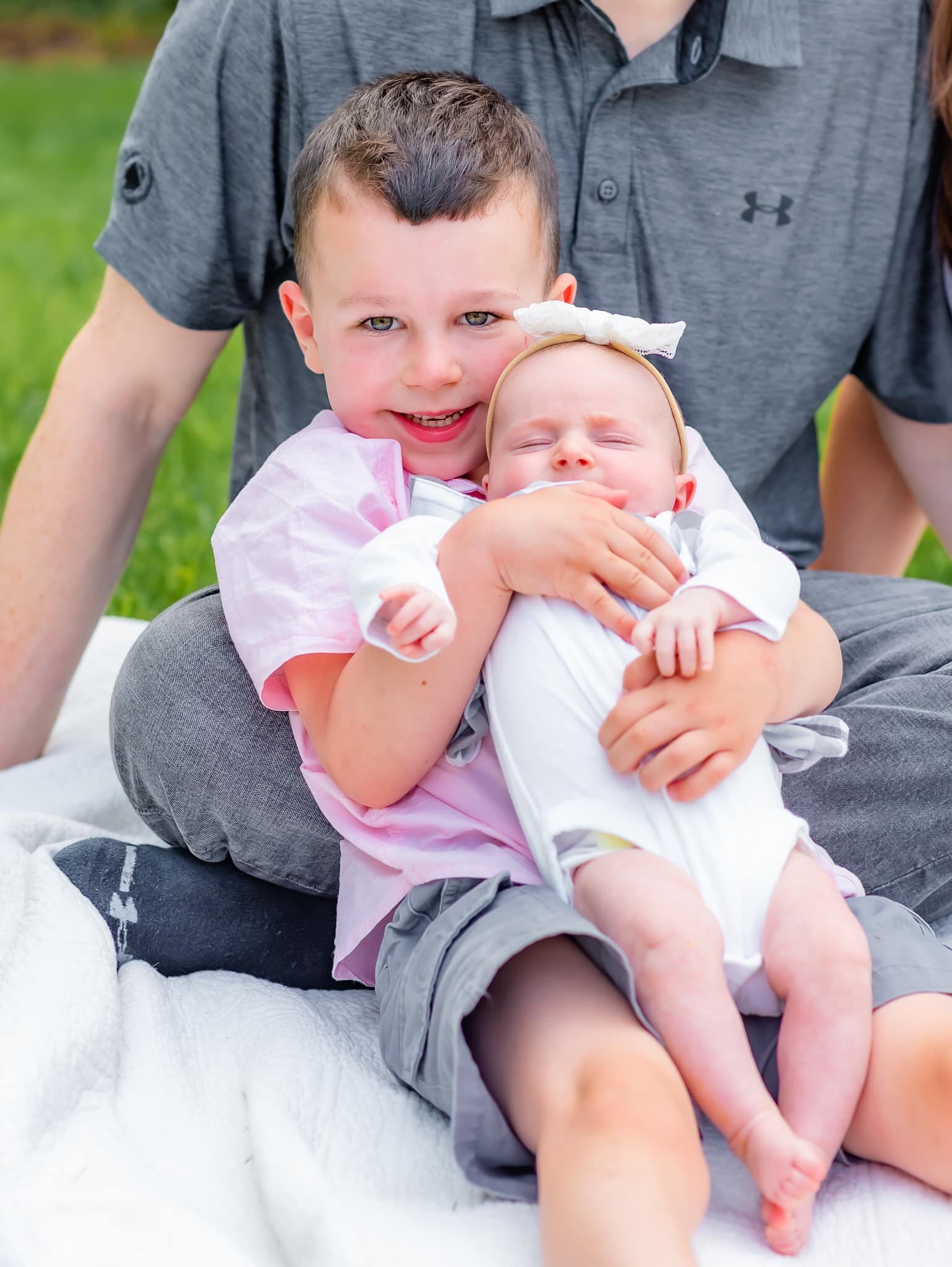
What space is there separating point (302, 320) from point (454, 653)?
45cm

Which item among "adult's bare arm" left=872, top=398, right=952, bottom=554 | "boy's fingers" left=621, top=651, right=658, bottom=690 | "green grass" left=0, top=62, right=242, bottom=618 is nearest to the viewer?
"boy's fingers" left=621, top=651, right=658, bottom=690

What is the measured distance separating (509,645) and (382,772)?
0.16 m

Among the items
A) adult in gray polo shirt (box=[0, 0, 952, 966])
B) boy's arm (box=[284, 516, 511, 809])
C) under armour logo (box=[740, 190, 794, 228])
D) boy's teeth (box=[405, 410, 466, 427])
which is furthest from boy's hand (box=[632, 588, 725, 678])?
under armour logo (box=[740, 190, 794, 228])

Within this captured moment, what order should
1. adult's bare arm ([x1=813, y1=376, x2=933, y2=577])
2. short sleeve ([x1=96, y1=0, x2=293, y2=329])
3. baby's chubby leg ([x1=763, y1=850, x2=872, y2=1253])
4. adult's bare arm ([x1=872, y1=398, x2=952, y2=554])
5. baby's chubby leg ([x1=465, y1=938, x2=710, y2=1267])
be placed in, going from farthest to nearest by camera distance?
adult's bare arm ([x1=813, y1=376, x2=933, y2=577])
adult's bare arm ([x1=872, y1=398, x2=952, y2=554])
short sleeve ([x1=96, y1=0, x2=293, y2=329])
baby's chubby leg ([x1=763, y1=850, x2=872, y2=1253])
baby's chubby leg ([x1=465, y1=938, x2=710, y2=1267])

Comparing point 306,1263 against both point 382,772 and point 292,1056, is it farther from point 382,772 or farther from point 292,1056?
point 382,772

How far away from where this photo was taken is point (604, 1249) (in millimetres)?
911

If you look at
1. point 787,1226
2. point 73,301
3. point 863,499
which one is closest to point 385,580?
point 787,1226

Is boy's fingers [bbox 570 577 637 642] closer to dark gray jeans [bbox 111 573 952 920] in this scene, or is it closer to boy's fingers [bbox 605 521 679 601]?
boy's fingers [bbox 605 521 679 601]

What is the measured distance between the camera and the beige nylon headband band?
4.39 ft

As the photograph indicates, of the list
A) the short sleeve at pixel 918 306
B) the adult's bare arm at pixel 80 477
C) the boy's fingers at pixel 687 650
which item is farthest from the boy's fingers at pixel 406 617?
the short sleeve at pixel 918 306

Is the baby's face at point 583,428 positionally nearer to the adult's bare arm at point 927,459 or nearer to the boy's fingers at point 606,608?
the boy's fingers at point 606,608

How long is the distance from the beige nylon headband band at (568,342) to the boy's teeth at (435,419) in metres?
0.04

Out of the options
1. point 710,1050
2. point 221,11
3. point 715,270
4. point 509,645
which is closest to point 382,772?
point 509,645

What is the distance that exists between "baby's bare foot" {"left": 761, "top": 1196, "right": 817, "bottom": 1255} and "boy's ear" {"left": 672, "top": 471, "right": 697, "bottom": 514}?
0.62 m
